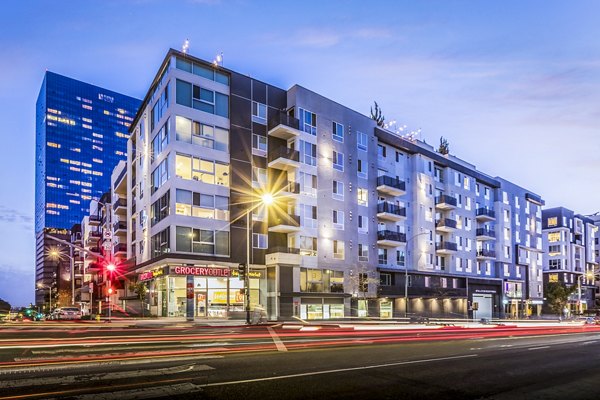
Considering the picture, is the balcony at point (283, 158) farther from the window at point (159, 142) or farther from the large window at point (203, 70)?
the window at point (159, 142)

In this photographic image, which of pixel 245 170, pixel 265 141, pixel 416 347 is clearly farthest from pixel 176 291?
pixel 416 347

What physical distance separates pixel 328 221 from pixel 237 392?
41137 mm

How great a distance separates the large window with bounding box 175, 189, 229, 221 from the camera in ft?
136

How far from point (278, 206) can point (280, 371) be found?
35829mm

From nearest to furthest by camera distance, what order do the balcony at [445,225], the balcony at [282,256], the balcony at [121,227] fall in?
the balcony at [282,256]
the balcony at [121,227]
the balcony at [445,225]

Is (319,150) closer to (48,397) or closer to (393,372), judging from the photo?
(393,372)

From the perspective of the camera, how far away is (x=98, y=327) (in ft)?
92.8

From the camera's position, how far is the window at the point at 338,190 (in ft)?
168

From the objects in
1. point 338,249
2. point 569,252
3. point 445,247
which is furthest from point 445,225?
point 569,252

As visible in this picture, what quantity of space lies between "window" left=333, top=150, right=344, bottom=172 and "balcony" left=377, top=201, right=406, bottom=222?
739 cm

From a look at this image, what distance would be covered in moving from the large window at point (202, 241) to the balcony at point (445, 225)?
32552 mm

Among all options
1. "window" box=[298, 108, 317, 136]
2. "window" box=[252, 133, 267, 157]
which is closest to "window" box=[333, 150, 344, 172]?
"window" box=[298, 108, 317, 136]

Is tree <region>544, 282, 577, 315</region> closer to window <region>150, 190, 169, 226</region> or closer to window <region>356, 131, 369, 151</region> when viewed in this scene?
window <region>356, 131, 369, 151</region>

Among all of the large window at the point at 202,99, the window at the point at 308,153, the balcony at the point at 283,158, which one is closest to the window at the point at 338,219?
the window at the point at 308,153
